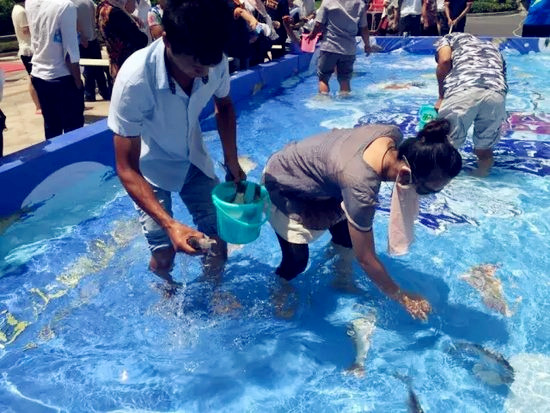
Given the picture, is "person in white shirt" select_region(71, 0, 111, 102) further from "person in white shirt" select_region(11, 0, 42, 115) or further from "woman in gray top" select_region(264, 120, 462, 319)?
"woman in gray top" select_region(264, 120, 462, 319)

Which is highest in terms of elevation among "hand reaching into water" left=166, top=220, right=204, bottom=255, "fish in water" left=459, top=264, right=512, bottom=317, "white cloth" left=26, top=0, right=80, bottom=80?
"white cloth" left=26, top=0, right=80, bottom=80

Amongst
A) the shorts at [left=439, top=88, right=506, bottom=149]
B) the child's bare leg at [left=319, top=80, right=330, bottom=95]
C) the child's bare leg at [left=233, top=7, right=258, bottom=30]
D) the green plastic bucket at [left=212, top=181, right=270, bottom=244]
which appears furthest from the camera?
the child's bare leg at [left=319, top=80, right=330, bottom=95]

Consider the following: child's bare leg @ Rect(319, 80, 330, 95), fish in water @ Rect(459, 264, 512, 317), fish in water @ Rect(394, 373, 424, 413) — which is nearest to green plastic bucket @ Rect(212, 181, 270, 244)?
fish in water @ Rect(394, 373, 424, 413)

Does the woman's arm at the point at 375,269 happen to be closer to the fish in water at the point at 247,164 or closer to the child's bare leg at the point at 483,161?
the child's bare leg at the point at 483,161

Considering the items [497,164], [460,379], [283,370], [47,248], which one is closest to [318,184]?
[283,370]

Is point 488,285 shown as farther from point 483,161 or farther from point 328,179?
point 483,161

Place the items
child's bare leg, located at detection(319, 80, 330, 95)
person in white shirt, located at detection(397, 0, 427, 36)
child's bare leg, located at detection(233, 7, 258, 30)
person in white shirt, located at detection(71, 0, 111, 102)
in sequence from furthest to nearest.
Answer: person in white shirt, located at detection(397, 0, 427, 36)
child's bare leg, located at detection(319, 80, 330, 95)
child's bare leg, located at detection(233, 7, 258, 30)
person in white shirt, located at detection(71, 0, 111, 102)

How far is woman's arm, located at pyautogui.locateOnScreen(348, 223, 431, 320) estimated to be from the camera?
8.06ft

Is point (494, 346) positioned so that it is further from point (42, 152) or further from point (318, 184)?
point (42, 152)

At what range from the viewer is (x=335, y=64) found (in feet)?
24.5

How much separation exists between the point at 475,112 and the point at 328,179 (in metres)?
2.52

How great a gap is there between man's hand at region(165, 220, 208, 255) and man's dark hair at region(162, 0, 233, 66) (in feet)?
2.26

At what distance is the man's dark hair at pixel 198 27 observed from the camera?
2.06m

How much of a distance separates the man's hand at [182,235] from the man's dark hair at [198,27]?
0.69 m
